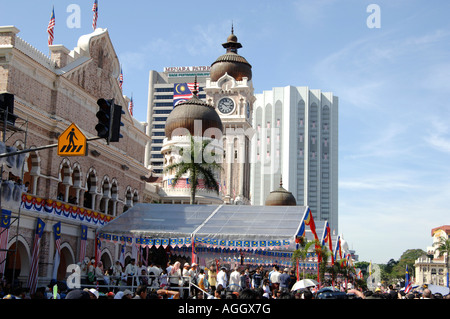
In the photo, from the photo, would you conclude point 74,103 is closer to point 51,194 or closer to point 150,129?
point 51,194

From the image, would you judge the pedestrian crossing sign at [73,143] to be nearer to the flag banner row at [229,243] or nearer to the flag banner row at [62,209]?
the flag banner row at [229,243]

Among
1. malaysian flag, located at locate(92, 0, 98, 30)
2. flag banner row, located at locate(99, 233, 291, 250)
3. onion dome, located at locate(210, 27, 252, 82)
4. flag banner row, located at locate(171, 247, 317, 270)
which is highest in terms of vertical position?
onion dome, located at locate(210, 27, 252, 82)

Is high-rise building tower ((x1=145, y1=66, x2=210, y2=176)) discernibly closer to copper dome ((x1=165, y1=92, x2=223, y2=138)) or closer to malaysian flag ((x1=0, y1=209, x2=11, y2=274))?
copper dome ((x1=165, y1=92, x2=223, y2=138))

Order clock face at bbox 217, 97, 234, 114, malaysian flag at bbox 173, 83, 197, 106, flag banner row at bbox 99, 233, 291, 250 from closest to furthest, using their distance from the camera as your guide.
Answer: flag banner row at bbox 99, 233, 291, 250, clock face at bbox 217, 97, 234, 114, malaysian flag at bbox 173, 83, 197, 106

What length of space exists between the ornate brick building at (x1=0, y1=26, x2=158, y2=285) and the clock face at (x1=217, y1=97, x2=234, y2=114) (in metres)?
51.0

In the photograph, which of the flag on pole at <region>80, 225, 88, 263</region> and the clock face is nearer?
the flag on pole at <region>80, 225, 88, 263</region>

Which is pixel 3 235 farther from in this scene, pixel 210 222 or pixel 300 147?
pixel 300 147

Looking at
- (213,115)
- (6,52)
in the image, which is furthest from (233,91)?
(6,52)

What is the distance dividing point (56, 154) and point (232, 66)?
6158 cm

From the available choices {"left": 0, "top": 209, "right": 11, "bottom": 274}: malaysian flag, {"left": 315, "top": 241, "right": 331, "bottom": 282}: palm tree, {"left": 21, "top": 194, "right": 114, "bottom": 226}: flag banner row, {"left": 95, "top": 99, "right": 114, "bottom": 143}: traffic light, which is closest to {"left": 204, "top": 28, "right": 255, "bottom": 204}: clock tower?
{"left": 315, "top": 241, "right": 331, "bottom": 282}: palm tree

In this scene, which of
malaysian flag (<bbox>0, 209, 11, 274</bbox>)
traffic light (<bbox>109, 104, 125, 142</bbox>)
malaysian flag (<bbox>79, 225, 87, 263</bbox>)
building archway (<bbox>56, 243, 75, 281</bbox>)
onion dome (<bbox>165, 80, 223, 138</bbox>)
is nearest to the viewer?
traffic light (<bbox>109, 104, 125, 142</bbox>)

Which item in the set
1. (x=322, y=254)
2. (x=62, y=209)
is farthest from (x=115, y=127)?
(x=322, y=254)

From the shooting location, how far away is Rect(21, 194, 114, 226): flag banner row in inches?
1096

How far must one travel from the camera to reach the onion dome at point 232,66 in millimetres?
89000
